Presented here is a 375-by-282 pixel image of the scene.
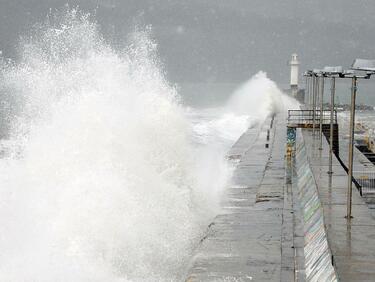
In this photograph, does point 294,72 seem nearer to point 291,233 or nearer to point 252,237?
point 291,233

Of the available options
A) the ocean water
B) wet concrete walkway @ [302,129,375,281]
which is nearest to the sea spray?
the ocean water

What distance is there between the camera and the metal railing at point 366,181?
12617mm

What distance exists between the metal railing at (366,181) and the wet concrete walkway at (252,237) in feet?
4.75

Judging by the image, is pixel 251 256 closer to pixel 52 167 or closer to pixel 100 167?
pixel 100 167

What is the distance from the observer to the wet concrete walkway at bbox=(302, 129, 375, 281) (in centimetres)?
695

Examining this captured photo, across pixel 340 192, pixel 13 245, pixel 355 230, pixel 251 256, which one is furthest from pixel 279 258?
pixel 13 245

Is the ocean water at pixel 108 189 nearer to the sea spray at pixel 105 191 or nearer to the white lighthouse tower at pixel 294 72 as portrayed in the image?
the sea spray at pixel 105 191

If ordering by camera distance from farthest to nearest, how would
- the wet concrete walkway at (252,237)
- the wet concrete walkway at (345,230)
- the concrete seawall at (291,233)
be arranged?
the wet concrete walkway at (252,237) < the concrete seawall at (291,233) < the wet concrete walkway at (345,230)

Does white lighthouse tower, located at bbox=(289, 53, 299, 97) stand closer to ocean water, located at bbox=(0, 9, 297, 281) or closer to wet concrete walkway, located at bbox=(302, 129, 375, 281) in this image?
ocean water, located at bbox=(0, 9, 297, 281)

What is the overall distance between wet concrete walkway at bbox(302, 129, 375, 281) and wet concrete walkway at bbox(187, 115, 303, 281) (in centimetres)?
71

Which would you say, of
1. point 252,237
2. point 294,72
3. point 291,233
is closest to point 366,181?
point 291,233

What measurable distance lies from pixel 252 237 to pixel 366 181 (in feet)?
14.1

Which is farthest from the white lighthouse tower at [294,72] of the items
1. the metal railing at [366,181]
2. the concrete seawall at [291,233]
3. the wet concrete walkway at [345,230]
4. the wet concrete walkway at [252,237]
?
the wet concrete walkway at [345,230]

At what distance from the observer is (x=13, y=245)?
10719 mm
